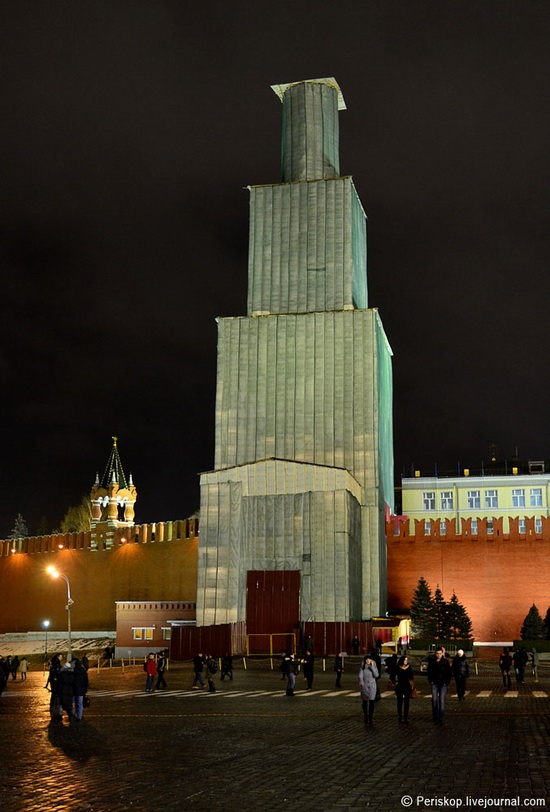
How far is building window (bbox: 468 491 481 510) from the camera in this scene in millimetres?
62209

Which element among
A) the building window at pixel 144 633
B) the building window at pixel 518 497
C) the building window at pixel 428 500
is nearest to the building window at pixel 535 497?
the building window at pixel 518 497

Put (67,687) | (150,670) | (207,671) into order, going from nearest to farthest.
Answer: (67,687)
(150,670)
(207,671)

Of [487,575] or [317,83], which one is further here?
[317,83]

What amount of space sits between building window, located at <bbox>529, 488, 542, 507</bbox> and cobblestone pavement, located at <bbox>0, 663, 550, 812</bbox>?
43.0 metres

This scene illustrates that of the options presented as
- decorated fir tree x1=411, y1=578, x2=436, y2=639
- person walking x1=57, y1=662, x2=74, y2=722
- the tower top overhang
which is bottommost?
person walking x1=57, y1=662, x2=74, y2=722

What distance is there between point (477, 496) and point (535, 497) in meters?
3.72

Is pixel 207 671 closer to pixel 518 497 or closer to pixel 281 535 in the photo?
pixel 281 535

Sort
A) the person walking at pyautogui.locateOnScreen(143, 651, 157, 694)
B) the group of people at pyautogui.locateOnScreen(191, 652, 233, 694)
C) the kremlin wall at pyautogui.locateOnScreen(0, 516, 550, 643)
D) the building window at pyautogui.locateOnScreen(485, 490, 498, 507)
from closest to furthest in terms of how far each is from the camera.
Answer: the person walking at pyautogui.locateOnScreen(143, 651, 157, 694), the group of people at pyautogui.locateOnScreen(191, 652, 233, 694), the kremlin wall at pyautogui.locateOnScreen(0, 516, 550, 643), the building window at pyautogui.locateOnScreen(485, 490, 498, 507)

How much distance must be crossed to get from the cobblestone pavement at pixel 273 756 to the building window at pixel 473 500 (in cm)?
4334

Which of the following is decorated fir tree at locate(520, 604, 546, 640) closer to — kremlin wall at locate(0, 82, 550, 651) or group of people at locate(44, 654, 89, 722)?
kremlin wall at locate(0, 82, 550, 651)

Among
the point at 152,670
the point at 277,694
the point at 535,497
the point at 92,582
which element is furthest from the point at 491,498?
the point at 152,670

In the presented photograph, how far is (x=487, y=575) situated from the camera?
134 feet

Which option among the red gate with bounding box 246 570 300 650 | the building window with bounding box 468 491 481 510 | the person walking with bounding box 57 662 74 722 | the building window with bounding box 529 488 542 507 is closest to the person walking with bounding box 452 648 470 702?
the person walking with bounding box 57 662 74 722

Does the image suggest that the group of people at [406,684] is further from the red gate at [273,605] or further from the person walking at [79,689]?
the red gate at [273,605]
